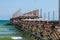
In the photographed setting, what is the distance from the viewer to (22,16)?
6544 cm

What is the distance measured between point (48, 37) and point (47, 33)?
35.3 inches

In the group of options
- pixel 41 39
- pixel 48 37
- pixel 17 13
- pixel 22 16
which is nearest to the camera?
pixel 48 37

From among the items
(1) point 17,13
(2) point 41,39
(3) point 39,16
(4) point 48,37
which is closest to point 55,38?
(4) point 48,37

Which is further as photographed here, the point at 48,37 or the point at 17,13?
the point at 17,13

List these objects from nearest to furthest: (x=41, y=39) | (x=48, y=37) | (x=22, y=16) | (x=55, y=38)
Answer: (x=55, y=38) < (x=48, y=37) < (x=41, y=39) < (x=22, y=16)

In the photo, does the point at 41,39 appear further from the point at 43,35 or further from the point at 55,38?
the point at 55,38

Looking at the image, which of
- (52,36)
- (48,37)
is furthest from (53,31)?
(48,37)

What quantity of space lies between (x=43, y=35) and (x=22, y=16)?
45963 millimetres

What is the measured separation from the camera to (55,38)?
1592 centimetres

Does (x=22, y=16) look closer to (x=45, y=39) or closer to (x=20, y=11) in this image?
(x=20, y=11)

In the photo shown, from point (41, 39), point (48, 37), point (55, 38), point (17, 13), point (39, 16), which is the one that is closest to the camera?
point (55, 38)

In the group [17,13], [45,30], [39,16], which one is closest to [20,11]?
[17,13]

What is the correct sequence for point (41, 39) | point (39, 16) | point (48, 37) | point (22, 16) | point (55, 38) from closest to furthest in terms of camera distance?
point (55, 38) → point (48, 37) → point (41, 39) → point (39, 16) → point (22, 16)

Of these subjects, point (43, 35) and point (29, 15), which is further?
point (29, 15)
